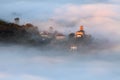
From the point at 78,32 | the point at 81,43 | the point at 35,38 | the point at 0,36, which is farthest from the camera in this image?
the point at 78,32

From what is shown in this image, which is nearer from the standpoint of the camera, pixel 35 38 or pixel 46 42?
pixel 35 38

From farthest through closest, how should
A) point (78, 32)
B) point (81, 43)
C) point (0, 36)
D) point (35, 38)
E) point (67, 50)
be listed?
point (78, 32)
point (81, 43)
point (67, 50)
point (35, 38)
point (0, 36)

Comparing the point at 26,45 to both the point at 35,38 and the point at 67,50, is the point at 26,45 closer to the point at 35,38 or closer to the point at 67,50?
the point at 35,38

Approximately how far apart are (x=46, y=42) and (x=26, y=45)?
389 inches

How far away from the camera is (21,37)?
75.7m

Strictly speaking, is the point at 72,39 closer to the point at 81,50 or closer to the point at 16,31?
the point at 81,50

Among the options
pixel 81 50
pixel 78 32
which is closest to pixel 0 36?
pixel 81 50

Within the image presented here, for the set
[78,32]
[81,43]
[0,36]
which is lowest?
[0,36]

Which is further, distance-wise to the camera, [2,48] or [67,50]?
[67,50]

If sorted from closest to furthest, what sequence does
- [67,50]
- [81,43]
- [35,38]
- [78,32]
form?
[35,38]
[67,50]
[81,43]
[78,32]

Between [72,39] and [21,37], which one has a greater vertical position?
[72,39]

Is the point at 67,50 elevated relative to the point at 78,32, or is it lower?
lower

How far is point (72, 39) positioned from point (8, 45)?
19361 mm

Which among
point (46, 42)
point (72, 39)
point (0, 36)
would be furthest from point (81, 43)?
point (0, 36)
